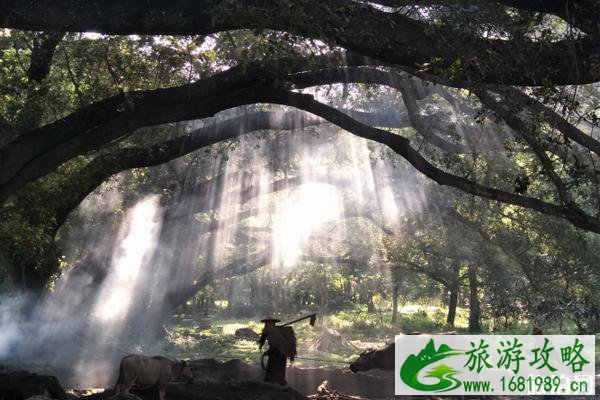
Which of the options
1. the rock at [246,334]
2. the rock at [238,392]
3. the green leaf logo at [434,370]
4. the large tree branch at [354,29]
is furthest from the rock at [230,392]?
the rock at [246,334]

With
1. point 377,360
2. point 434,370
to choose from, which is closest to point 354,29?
point 434,370

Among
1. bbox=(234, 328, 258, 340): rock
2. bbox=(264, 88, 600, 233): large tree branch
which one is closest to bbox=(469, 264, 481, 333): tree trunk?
bbox=(234, 328, 258, 340): rock

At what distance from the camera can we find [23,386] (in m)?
8.89

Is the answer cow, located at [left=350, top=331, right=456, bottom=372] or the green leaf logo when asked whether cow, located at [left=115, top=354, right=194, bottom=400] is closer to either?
cow, located at [left=350, top=331, right=456, bottom=372]

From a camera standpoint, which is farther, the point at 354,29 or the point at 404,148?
the point at 404,148

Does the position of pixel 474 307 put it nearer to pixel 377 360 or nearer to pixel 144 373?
pixel 377 360

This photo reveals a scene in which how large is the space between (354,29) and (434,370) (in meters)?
7.14

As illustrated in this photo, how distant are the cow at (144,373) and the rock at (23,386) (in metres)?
1.23

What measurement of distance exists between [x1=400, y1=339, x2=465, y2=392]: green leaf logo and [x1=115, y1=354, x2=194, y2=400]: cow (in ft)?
14.7

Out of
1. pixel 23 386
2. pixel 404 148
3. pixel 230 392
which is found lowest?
pixel 230 392

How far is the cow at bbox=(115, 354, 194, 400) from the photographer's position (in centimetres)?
1009

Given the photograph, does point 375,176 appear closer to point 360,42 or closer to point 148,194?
point 148,194

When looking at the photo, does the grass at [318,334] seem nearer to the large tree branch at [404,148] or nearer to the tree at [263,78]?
the tree at [263,78]

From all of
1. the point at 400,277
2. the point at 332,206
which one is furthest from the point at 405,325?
the point at 332,206
